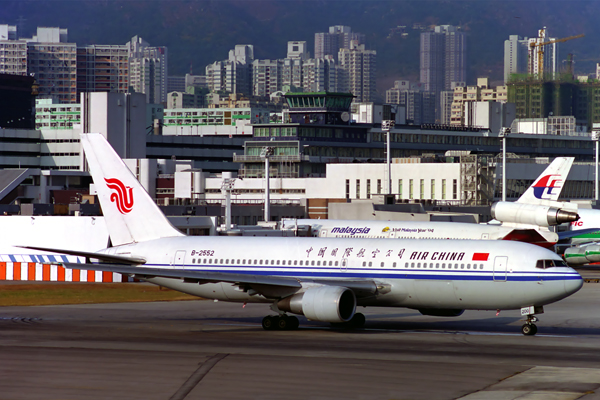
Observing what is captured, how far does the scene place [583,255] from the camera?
85375 millimetres

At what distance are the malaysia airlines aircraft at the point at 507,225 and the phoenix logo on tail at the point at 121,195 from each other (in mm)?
33052

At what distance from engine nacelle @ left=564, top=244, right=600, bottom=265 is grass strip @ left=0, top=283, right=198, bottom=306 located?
4154 centimetres

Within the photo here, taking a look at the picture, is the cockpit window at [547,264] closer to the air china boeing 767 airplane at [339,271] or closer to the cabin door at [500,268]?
the air china boeing 767 airplane at [339,271]

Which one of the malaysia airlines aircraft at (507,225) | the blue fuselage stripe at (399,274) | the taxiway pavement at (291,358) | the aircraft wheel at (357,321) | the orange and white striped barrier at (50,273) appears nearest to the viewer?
the taxiway pavement at (291,358)

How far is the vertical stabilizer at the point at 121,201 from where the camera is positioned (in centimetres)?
4669

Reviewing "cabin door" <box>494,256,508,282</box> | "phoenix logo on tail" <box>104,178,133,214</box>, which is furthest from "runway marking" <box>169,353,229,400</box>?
"phoenix logo on tail" <box>104,178,133,214</box>

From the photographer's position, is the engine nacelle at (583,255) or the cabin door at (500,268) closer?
the cabin door at (500,268)

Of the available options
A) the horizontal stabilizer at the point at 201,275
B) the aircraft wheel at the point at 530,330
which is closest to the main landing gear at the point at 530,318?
the aircraft wheel at the point at 530,330

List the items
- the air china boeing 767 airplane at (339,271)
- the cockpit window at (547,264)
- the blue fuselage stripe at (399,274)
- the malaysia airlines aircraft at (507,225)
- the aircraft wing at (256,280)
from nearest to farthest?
the blue fuselage stripe at (399,274), the cockpit window at (547,264), the air china boeing 767 airplane at (339,271), the aircraft wing at (256,280), the malaysia airlines aircraft at (507,225)

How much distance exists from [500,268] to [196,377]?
15.8 metres

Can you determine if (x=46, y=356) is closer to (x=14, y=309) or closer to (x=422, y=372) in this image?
(x=422, y=372)

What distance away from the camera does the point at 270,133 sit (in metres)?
183

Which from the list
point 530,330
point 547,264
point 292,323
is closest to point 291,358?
point 292,323

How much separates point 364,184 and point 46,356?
11198 centimetres
